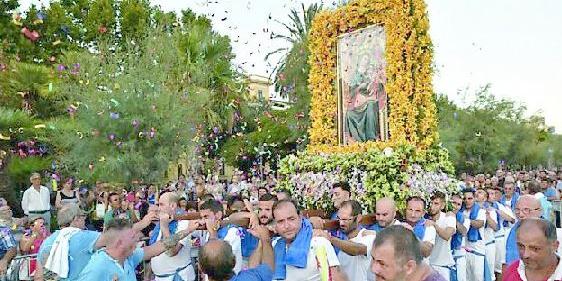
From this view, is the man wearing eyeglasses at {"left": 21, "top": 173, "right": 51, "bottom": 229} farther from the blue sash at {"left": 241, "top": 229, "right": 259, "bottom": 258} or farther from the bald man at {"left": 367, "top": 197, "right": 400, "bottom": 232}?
the bald man at {"left": 367, "top": 197, "right": 400, "bottom": 232}

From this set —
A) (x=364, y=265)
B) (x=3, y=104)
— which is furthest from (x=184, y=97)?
(x=364, y=265)

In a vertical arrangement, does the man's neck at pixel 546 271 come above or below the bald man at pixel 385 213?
below

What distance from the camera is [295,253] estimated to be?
547 centimetres

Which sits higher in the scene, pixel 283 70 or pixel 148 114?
pixel 283 70

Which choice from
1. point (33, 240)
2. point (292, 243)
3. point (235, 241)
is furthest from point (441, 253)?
point (33, 240)

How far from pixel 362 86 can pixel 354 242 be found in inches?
305

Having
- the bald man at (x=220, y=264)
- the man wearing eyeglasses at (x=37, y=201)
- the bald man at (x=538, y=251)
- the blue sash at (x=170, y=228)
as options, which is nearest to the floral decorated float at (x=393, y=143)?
the blue sash at (x=170, y=228)

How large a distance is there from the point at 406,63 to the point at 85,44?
23443 mm

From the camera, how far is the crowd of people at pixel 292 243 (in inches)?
178

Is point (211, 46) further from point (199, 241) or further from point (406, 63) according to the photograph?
point (199, 241)

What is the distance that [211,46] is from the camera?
31188 millimetres

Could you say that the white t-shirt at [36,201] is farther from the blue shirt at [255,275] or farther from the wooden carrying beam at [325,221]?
the blue shirt at [255,275]

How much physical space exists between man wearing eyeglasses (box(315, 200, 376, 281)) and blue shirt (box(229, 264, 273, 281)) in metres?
1.36

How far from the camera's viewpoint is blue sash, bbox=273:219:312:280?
5.48 m
